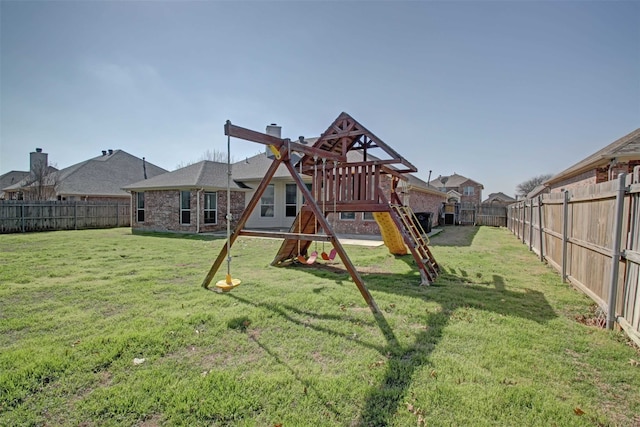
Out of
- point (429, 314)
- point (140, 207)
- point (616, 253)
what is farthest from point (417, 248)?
point (140, 207)

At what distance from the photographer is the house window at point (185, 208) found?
15.9 m

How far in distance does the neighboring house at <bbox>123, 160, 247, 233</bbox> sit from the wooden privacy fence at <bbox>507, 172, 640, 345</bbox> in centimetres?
1273

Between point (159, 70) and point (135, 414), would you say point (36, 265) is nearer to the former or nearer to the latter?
point (159, 70)

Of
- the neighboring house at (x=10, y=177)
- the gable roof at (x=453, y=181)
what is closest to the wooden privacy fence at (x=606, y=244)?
the neighboring house at (x=10, y=177)

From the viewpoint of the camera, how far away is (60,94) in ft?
37.0

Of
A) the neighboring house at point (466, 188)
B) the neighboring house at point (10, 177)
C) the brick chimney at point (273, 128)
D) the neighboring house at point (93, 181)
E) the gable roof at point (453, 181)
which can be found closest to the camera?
the brick chimney at point (273, 128)

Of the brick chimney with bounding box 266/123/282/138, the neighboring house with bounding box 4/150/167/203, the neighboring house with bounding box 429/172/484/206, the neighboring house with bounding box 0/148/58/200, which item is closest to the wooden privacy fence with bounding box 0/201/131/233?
the neighboring house with bounding box 4/150/167/203

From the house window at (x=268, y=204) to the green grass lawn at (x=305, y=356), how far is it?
1143cm

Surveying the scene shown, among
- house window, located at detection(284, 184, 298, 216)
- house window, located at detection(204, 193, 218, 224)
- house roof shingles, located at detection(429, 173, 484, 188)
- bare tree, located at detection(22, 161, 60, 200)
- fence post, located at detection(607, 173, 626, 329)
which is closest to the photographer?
fence post, located at detection(607, 173, 626, 329)

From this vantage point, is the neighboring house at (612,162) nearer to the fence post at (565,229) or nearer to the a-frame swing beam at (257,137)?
the fence post at (565,229)

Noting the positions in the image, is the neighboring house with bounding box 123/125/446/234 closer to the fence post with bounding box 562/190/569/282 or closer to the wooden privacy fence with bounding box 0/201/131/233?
the wooden privacy fence with bounding box 0/201/131/233

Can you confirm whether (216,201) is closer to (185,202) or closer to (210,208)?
(210,208)

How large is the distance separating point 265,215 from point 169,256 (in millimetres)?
8687

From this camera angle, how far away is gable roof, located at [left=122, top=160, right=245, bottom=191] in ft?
51.0
